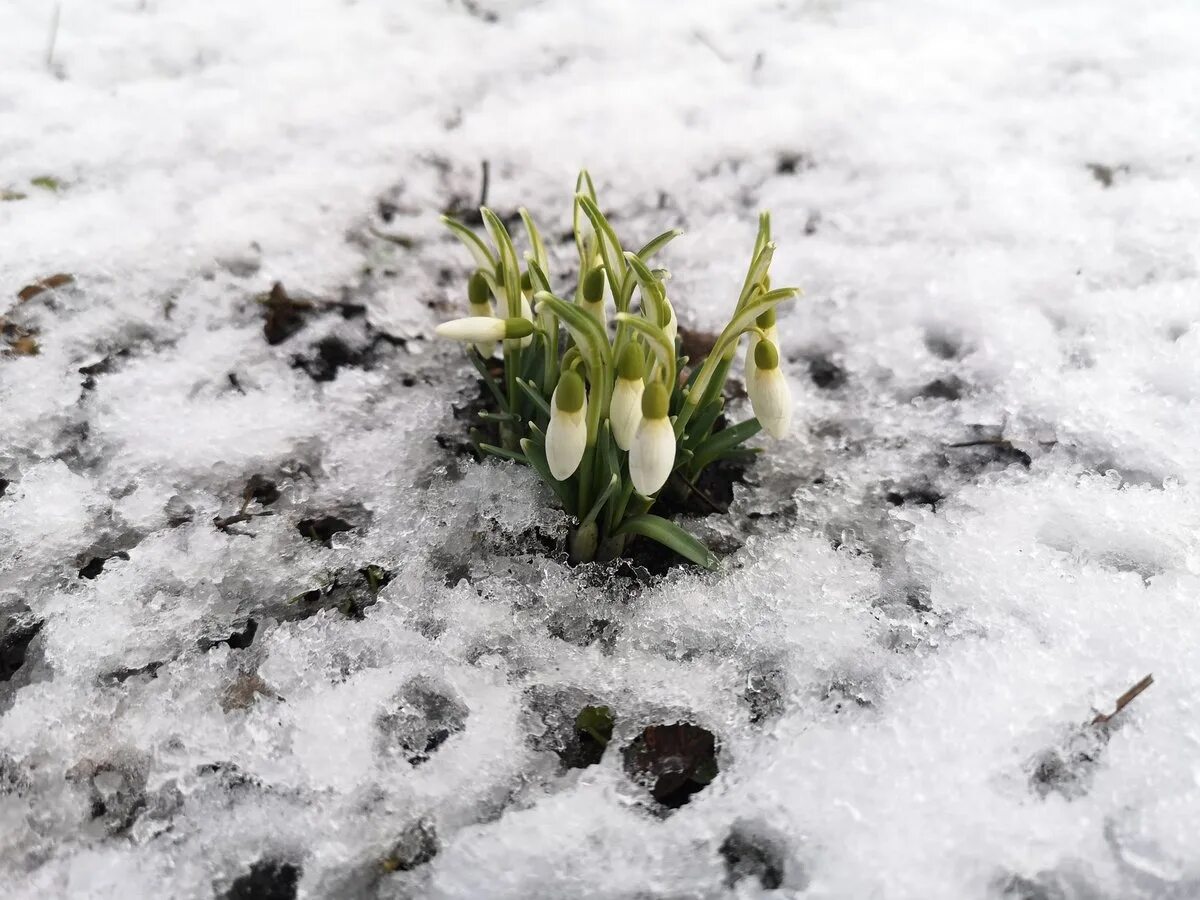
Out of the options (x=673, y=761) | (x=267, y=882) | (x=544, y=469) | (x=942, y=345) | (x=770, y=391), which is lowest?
(x=267, y=882)

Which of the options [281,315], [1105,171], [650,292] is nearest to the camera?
[650,292]

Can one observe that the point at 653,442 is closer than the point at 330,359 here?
Yes

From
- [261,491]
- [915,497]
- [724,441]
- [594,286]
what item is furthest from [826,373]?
[261,491]

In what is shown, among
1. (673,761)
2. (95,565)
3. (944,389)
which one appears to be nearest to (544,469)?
(673,761)

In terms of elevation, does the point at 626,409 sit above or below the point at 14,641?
above

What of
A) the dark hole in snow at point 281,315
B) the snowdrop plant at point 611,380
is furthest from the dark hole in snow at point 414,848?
the dark hole in snow at point 281,315

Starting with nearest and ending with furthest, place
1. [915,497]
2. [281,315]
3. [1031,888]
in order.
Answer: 1. [1031,888]
2. [915,497]
3. [281,315]

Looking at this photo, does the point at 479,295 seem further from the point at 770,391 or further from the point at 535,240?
the point at 770,391

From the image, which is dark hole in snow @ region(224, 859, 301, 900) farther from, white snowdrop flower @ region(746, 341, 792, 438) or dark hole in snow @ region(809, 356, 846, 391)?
dark hole in snow @ region(809, 356, 846, 391)
